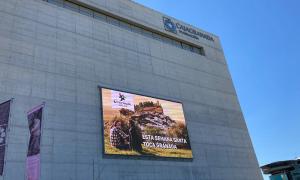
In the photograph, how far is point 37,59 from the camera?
22.5 m

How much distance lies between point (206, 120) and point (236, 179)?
6730 mm

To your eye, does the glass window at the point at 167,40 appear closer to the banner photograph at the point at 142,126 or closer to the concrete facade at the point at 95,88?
the concrete facade at the point at 95,88

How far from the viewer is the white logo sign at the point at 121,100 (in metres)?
25.3

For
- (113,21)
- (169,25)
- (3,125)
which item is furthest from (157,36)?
(3,125)

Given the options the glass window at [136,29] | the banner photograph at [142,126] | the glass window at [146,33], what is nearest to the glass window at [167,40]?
the glass window at [146,33]

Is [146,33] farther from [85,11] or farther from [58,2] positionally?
[58,2]

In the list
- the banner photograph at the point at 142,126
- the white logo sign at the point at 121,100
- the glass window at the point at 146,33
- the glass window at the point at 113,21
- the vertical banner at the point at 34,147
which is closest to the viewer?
the vertical banner at the point at 34,147

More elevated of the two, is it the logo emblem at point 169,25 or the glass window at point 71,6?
the logo emblem at point 169,25

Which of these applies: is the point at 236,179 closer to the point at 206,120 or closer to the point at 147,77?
the point at 206,120

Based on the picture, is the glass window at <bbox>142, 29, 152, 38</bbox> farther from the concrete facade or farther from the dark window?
the concrete facade

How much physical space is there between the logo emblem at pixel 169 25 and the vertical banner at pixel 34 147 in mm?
24473

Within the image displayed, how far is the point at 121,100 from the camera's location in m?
25.9

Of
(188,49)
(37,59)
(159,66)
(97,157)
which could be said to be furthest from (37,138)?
(188,49)

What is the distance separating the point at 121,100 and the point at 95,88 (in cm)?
252
